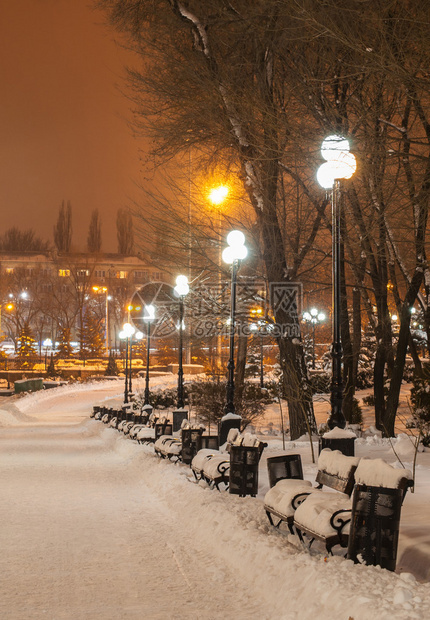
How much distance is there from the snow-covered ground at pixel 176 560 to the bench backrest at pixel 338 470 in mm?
677

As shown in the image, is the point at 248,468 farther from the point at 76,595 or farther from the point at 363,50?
the point at 363,50

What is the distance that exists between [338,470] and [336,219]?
4348 mm

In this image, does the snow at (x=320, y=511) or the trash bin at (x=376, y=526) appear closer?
the trash bin at (x=376, y=526)

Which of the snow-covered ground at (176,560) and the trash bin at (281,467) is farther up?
the trash bin at (281,467)

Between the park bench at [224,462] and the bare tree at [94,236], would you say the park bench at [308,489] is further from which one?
the bare tree at [94,236]

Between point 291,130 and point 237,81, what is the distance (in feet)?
25.3

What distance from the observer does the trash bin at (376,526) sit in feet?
18.1

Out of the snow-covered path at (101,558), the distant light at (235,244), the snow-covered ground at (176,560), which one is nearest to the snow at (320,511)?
the snow-covered ground at (176,560)

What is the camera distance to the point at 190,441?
A: 1511 cm

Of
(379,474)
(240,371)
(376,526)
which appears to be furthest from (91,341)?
(376,526)

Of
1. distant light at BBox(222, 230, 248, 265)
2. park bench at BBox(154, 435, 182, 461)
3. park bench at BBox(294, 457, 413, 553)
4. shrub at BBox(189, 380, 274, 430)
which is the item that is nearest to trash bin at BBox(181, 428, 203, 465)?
park bench at BBox(154, 435, 182, 461)

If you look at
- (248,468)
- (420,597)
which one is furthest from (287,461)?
(420,597)

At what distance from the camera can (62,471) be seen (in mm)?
15828

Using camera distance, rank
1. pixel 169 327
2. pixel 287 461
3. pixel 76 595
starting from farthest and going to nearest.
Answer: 1. pixel 169 327
2. pixel 287 461
3. pixel 76 595
